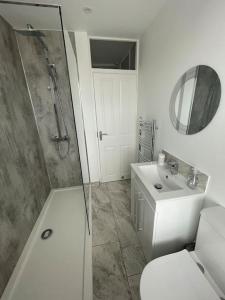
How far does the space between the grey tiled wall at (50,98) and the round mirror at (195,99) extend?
161 cm

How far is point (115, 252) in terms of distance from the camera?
157 cm

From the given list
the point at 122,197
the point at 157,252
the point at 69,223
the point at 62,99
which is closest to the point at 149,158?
the point at 122,197

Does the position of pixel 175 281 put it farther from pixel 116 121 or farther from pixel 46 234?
pixel 116 121

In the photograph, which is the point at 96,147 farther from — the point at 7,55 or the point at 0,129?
the point at 7,55

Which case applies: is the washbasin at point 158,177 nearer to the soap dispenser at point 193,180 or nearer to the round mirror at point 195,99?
the soap dispenser at point 193,180

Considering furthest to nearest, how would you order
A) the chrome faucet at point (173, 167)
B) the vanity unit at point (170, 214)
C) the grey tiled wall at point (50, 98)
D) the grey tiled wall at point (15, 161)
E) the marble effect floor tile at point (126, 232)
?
the grey tiled wall at point (50, 98) → the marble effect floor tile at point (126, 232) → the chrome faucet at point (173, 167) → the grey tiled wall at point (15, 161) → the vanity unit at point (170, 214)

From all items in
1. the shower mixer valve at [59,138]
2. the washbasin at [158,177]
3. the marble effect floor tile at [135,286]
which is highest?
the shower mixer valve at [59,138]

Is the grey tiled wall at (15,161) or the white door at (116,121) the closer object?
the grey tiled wall at (15,161)

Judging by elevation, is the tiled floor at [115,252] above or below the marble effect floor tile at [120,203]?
below

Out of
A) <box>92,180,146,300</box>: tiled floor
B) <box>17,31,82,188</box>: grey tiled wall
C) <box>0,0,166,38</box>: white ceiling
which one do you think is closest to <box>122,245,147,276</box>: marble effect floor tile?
<box>92,180,146,300</box>: tiled floor

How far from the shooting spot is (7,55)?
1.69 meters

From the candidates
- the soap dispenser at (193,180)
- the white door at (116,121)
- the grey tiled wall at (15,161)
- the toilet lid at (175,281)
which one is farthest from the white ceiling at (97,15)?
the toilet lid at (175,281)

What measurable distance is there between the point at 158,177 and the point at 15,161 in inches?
65.7

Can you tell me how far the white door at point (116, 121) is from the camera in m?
2.34
